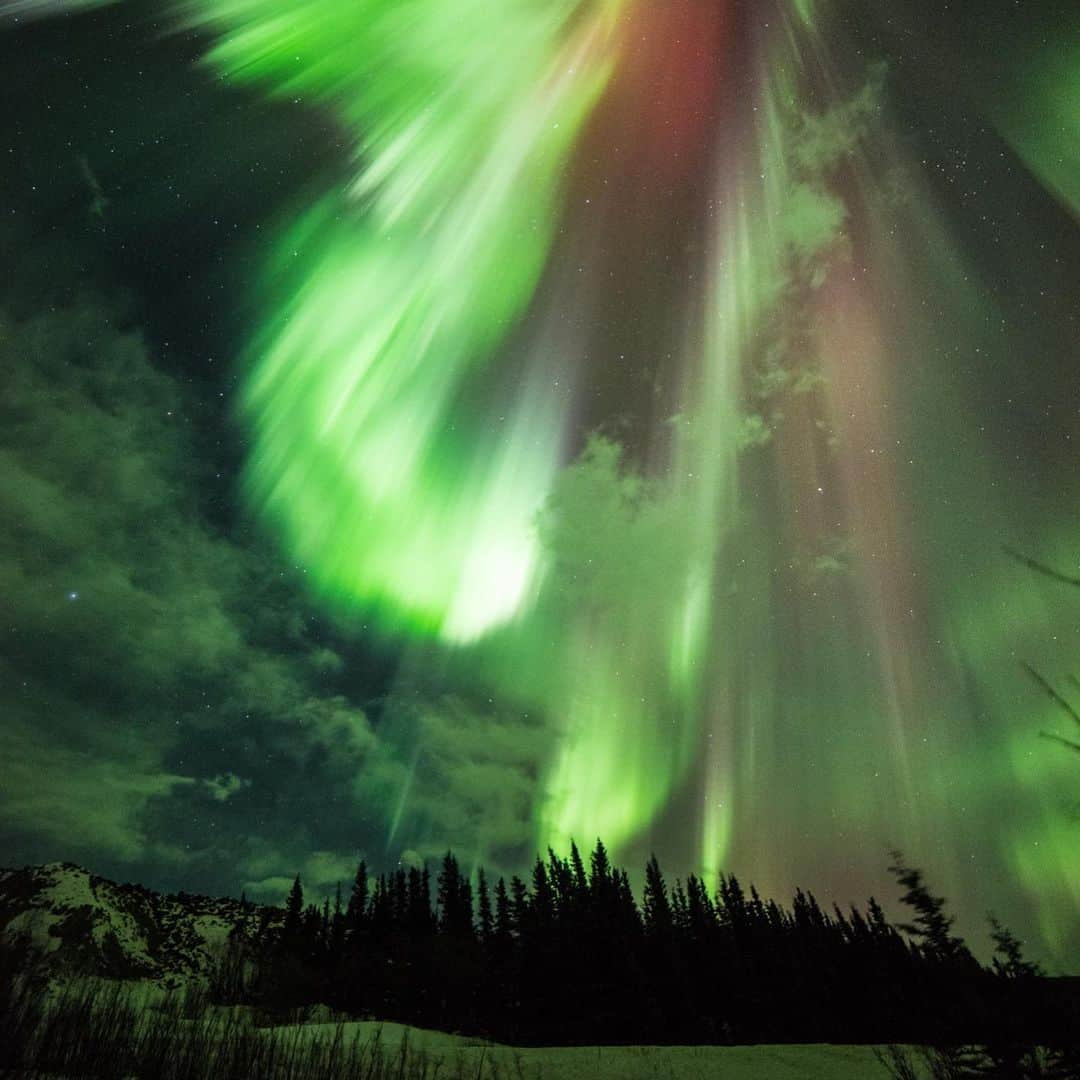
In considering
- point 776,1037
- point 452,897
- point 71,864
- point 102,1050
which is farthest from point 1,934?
point 71,864

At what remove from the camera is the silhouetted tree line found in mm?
75062

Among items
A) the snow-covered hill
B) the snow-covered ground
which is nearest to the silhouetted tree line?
the snow-covered ground

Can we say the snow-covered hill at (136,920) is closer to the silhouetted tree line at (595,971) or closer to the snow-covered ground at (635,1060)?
the silhouetted tree line at (595,971)

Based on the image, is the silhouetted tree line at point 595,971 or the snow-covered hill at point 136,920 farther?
the snow-covered hill at point 136,920

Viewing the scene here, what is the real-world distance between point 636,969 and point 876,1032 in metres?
32.1

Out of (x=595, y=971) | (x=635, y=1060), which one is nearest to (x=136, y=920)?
(x=595, y=971)

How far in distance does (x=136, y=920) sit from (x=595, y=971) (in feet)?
505

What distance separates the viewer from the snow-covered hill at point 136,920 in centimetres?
14950

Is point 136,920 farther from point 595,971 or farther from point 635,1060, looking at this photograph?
point 635,1060

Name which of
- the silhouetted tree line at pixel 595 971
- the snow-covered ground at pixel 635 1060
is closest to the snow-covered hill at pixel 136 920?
the silhouetted tree line at pixel 595 971

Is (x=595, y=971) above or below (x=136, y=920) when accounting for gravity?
below

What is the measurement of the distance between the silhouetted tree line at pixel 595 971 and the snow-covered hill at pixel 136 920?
2548 inches

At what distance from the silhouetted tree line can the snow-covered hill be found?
64.7 m

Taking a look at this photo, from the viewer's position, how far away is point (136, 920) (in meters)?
170
